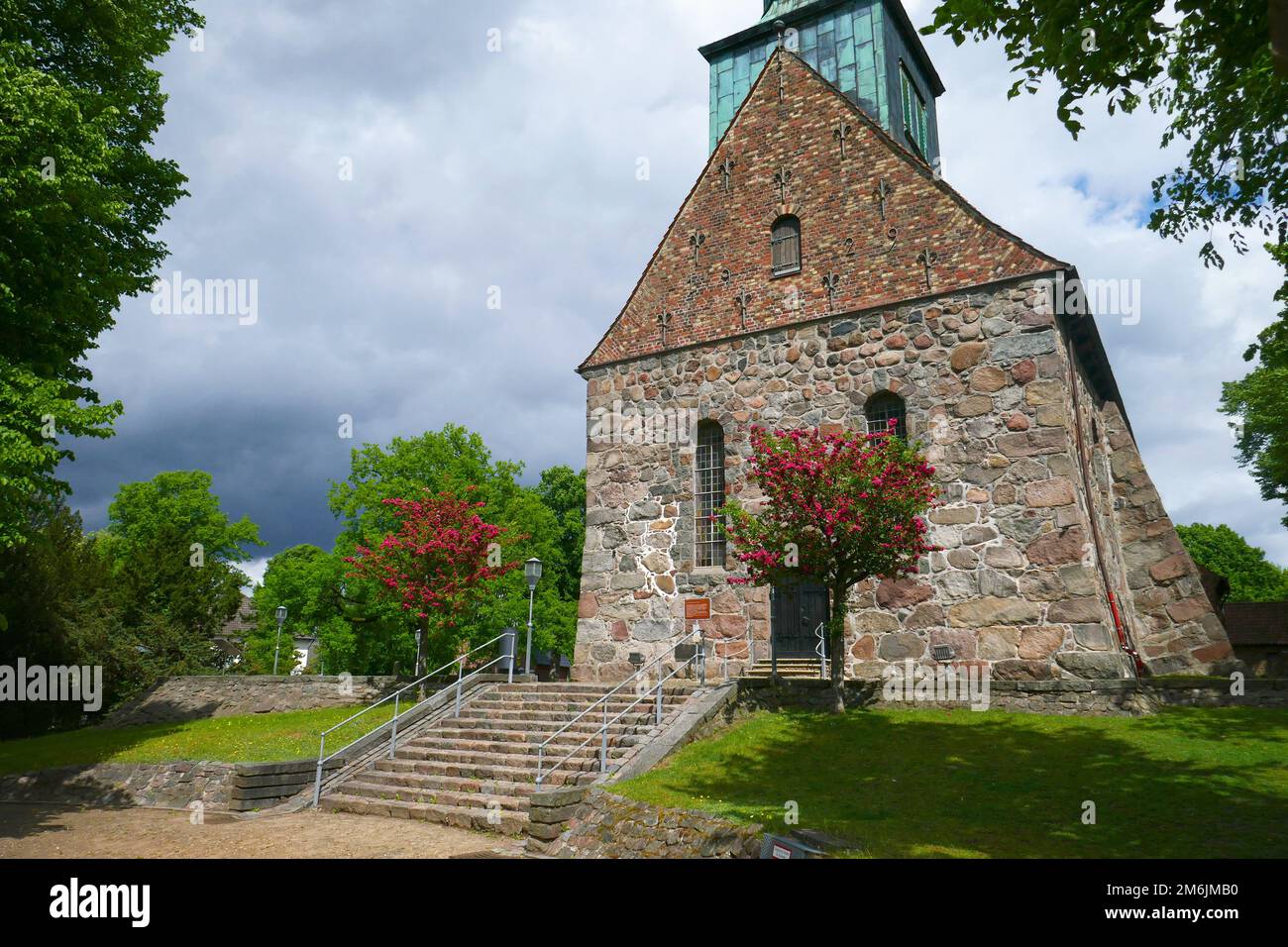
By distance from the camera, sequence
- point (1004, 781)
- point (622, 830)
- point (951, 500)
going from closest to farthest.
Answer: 1. point (622, 830)
2. point (1004, 781)
3. point (951, 500)

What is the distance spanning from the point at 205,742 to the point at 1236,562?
56.8 m

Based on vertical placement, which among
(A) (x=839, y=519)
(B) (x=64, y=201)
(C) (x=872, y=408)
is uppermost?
(B) (x=64, y=201)

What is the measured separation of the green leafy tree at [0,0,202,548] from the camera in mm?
9570

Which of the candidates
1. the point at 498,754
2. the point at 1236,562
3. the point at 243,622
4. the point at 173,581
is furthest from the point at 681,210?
the point at 1236,562

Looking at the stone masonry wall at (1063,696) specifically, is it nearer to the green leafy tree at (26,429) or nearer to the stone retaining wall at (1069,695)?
the stone retaining wall at (1069,695)

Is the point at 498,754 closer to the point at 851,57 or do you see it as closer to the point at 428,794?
the point at 428,794

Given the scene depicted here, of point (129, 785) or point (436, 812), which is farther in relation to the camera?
point (129, 785)

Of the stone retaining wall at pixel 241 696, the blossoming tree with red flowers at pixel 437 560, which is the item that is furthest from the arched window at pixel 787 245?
the stone retaining wall at pixel 241 696

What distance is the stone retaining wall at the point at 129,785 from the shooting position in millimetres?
12422

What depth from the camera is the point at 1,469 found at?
31.0 feet

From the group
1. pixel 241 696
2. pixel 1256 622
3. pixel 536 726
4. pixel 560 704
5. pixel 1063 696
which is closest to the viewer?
pixel 1063 696

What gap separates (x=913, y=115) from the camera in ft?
71.8
